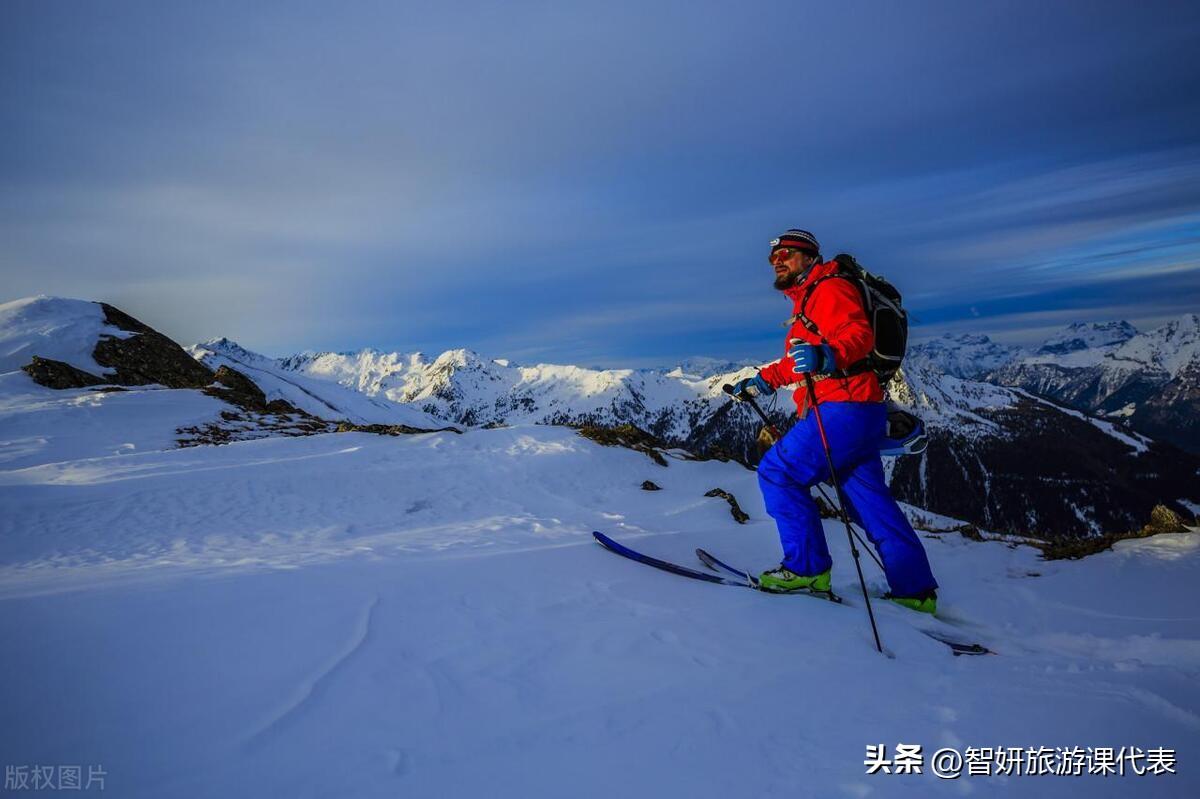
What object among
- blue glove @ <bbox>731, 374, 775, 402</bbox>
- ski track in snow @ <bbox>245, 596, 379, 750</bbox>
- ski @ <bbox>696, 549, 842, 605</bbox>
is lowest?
ski @ <bbox>696, 549, 842, 605</bbox>

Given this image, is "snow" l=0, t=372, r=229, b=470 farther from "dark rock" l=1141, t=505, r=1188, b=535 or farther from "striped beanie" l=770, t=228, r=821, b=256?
"dark rock" l=1141, t=505, r=1188, b=535

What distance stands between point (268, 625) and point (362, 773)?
2205 millimetres

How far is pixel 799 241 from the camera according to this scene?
20.8 feet

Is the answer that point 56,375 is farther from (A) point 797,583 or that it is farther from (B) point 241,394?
(A) point 797,583

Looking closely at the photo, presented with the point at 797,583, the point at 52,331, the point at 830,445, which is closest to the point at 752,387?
the point at 830,445

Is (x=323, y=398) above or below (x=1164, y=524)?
above

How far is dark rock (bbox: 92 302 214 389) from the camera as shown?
3369cm

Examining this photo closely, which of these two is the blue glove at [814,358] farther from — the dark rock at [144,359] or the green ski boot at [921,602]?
the dark rock at [144,359]

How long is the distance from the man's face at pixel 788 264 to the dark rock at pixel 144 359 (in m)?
36.4

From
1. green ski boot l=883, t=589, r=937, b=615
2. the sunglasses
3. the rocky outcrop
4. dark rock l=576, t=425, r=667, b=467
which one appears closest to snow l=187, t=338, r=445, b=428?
the rocky outcrop

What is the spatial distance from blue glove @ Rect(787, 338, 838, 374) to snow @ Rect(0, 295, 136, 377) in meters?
41.8

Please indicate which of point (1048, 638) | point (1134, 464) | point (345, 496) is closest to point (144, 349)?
point (345, 496)

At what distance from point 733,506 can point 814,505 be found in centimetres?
743

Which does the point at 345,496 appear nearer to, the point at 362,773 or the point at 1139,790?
the point at 362,773
